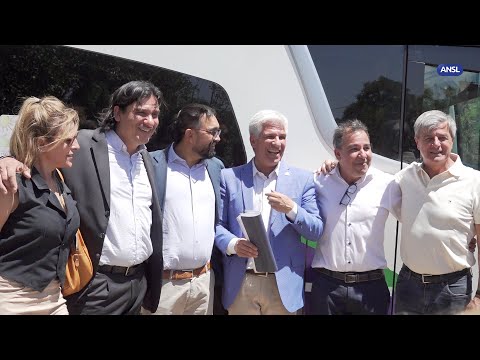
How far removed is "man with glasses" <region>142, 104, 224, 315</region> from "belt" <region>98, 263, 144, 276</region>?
0.63 feet

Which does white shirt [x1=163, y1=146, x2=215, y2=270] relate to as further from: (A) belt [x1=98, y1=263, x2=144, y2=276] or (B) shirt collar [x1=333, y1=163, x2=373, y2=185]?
(B) shirt collar [x1=333, y1=163, x2=373, y2=185]

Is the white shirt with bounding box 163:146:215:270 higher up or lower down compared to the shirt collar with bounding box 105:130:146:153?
lower down

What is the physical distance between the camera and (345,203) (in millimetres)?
2896

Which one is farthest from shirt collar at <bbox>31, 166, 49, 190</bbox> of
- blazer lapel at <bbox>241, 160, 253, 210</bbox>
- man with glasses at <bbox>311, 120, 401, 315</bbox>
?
man with glasses at <bbox>311, 120, 401, 315</bbox>

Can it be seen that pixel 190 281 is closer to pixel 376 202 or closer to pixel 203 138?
pixel 203 138

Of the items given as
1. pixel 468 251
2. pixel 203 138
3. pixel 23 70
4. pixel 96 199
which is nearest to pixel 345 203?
pixel 468 251

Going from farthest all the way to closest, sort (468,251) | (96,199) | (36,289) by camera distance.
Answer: (468,251) < (96,199) < (36,289)

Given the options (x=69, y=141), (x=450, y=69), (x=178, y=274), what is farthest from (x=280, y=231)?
(x=450, y=69)

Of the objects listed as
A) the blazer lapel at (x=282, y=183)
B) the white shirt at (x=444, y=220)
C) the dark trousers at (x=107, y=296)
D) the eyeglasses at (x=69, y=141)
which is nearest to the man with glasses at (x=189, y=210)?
the dark trousers at (x=107, y=296)

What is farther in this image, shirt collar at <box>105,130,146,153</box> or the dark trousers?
shirt collar at <box>105,130,146,153</box>

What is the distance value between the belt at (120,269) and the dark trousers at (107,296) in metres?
0.02

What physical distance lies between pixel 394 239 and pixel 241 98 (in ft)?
4.15

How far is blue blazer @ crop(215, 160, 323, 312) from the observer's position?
2.88m

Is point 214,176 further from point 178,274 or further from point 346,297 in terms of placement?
point 346,297
